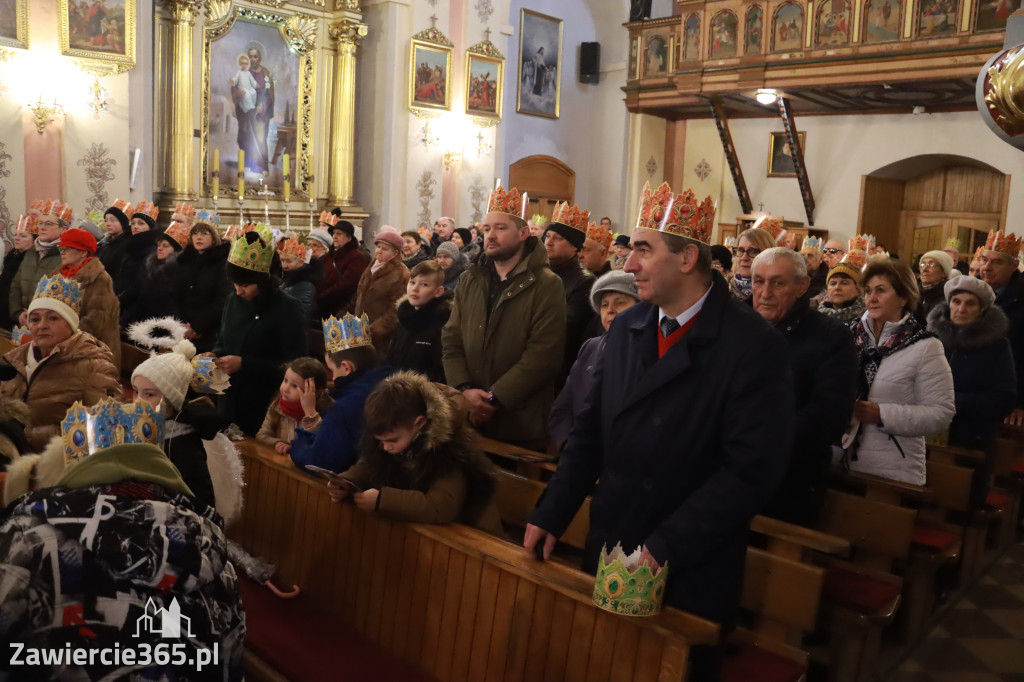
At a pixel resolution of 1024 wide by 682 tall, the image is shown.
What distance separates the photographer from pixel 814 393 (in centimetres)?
324

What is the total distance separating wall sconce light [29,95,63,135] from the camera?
408 inches

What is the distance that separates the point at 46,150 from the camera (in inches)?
416

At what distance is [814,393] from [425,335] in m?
2.01

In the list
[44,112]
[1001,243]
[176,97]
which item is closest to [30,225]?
[44,112]

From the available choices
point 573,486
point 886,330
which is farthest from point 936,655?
point 573,486

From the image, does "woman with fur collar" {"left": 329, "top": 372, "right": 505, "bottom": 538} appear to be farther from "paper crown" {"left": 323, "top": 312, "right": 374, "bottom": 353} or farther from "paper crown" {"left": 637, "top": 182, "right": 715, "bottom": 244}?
"paper crown" {"left": 637, "top": 182, "right": 715, "bottom": 244}

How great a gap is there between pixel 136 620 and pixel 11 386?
8.10 ft

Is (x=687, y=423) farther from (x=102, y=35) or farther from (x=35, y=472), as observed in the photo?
(x=102, y=35)

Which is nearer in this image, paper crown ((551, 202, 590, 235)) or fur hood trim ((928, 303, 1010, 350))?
fur hood trim ((928, 303, 1010, 350))

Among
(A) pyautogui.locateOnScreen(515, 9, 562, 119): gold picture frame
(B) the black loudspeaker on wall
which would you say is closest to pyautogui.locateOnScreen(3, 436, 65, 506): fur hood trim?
(A) pyautogui.locateOnScreen(515, 9, 562, 119): gold picture frame

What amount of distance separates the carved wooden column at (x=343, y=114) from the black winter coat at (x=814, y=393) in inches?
441

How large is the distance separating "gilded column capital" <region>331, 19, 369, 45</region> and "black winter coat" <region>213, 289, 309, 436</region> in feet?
32.8

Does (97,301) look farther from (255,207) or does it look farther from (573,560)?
(255,207)

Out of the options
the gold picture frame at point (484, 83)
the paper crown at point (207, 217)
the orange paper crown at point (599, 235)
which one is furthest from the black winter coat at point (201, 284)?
the gold picture frame at point (484, 83)
